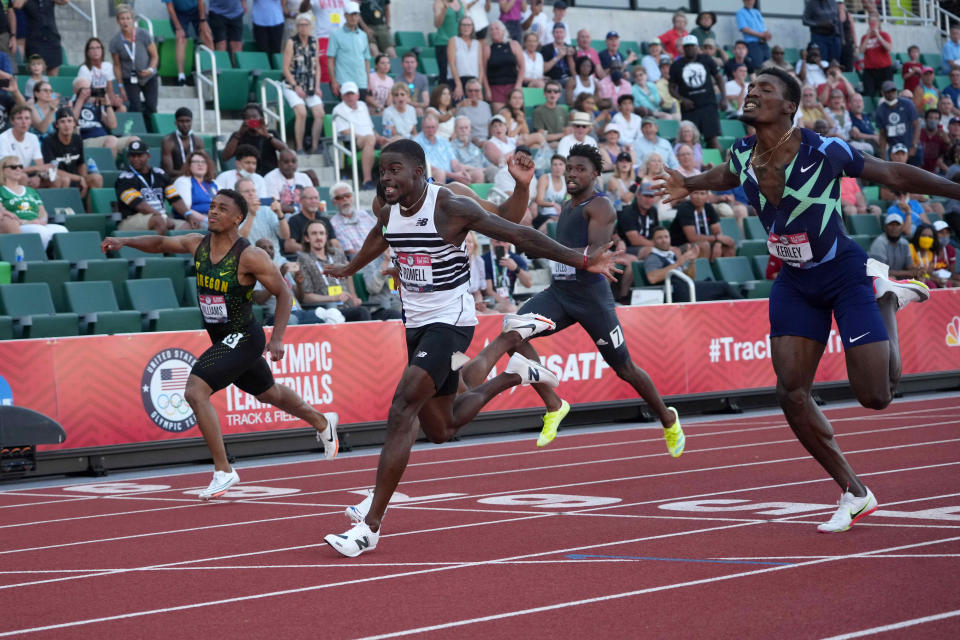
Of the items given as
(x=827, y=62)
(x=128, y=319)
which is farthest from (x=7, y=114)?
(x=827, y=62)

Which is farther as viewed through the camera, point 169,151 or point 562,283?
point 169,151

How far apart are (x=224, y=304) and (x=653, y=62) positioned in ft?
50.4

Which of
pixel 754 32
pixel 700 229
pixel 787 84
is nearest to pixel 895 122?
pixel 754 32

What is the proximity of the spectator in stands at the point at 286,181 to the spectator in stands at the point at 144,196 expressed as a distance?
1340mm

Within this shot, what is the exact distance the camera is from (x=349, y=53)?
18.7m

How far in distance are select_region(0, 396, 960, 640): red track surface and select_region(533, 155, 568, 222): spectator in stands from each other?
6.58m

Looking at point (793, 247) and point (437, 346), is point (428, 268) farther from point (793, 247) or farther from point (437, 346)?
point (793, 247)

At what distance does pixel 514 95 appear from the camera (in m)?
19.7

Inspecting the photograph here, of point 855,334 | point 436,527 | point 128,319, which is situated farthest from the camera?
point 128,319

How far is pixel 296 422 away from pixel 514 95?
8323 mm

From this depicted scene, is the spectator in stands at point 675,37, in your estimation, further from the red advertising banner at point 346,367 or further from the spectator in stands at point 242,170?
the spectator in stands at point 242,170

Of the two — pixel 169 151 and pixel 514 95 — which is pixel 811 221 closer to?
pixel 169 151

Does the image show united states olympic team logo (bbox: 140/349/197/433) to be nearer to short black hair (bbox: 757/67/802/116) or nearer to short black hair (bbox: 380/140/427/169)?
short black hair (bbox: 380/140/427/169)

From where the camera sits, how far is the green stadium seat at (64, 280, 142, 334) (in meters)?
12.9
